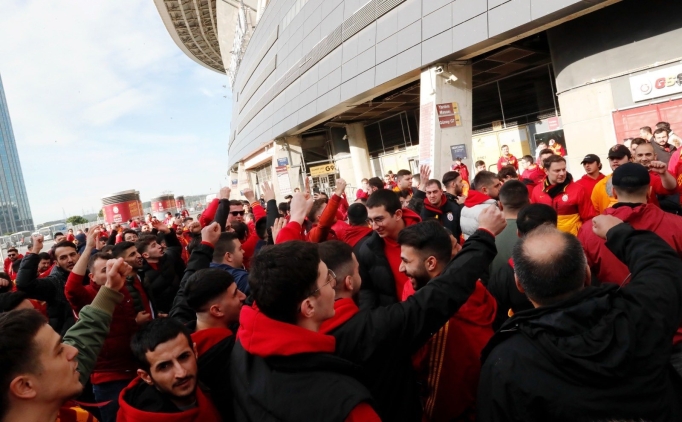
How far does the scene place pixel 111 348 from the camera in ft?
10.5

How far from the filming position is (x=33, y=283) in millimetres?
4465

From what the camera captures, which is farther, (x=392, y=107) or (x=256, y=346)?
(x=392, y=107)

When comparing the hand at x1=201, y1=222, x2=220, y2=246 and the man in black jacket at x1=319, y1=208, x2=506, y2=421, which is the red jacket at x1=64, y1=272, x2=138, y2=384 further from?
the man in black jacket at x1=319, y1=208, x2=506, y2=421

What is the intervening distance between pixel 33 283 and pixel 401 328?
15.2 ft

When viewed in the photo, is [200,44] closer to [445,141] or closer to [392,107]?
[392,107]

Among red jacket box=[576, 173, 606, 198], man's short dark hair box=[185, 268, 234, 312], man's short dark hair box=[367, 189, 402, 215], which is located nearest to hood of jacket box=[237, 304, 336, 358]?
man's short dark hair box=[185, 268, 234, 312]

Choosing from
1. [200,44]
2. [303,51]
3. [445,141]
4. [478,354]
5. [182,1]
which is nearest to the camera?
[478,354]

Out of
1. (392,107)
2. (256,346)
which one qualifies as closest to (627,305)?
(256,346)

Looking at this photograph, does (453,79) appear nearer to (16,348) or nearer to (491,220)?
(491,220)

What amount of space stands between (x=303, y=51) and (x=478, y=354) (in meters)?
21.9

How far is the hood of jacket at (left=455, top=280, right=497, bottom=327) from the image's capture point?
211 cm

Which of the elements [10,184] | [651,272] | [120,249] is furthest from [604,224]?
[10,184]

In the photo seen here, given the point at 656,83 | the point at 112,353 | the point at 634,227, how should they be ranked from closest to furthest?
the point at 634,227 → the point at 112,353 → the point at 656,83

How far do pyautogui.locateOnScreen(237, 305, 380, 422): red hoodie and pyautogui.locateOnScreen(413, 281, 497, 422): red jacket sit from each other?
73cm
